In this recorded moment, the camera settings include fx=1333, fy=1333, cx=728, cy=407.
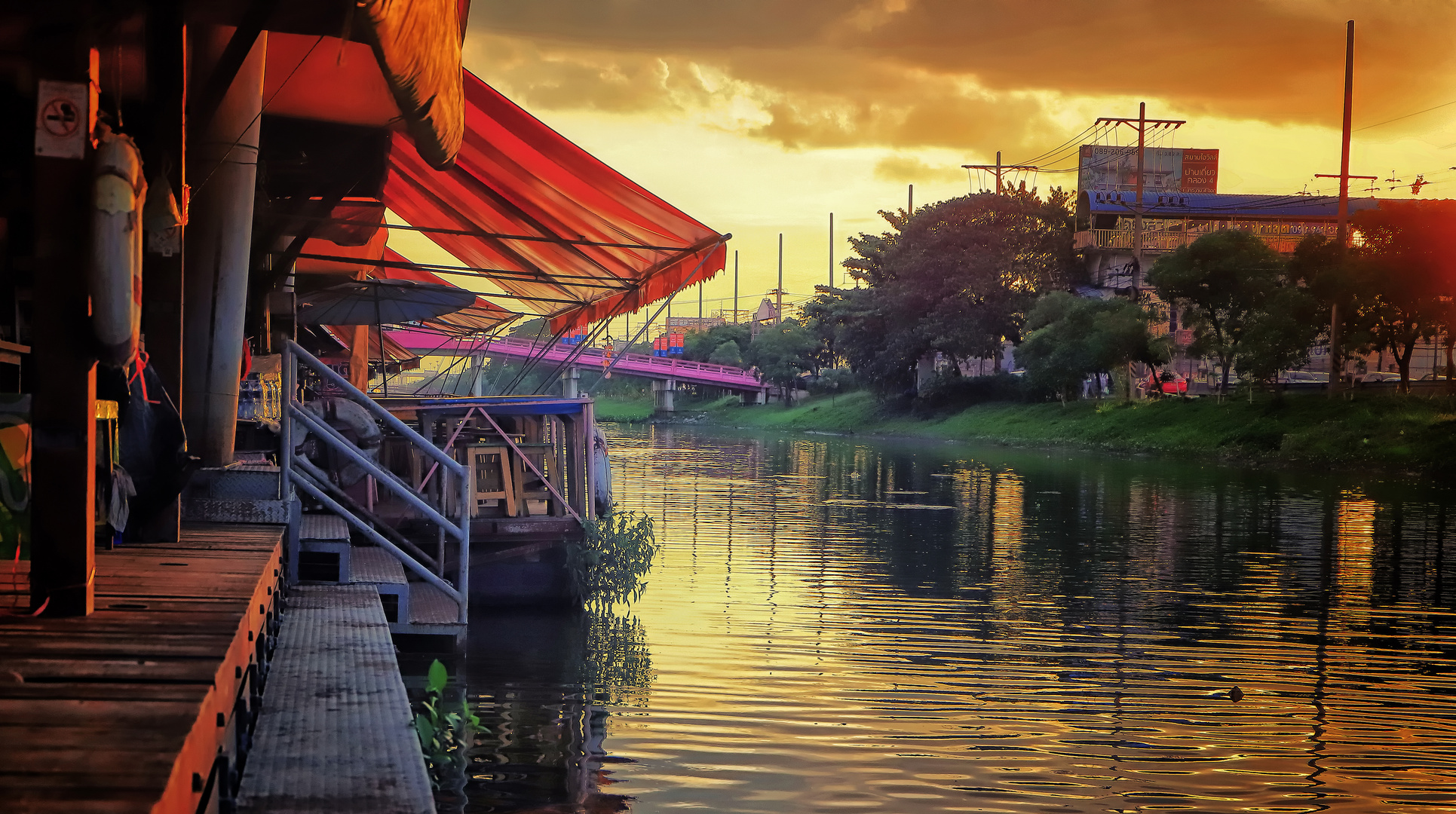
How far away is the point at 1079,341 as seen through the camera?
43.6 meters

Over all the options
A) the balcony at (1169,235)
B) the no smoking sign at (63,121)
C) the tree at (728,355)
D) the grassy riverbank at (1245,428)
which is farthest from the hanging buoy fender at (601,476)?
the tree at (728,355)

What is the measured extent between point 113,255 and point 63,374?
0.38 m

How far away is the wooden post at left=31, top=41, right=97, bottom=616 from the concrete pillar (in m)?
2.92

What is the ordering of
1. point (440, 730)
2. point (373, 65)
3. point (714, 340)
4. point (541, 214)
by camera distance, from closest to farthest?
point (373, 65), point (440, 730), point (541, 214), point (714, 340)

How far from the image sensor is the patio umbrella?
13.1 meters

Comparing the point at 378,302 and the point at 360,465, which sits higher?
the point at 378,302

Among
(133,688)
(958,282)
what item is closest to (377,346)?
(133,688)

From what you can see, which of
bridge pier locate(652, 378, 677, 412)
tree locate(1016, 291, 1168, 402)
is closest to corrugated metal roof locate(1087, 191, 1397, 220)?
tree locate(1016, 291, 1168, 402)

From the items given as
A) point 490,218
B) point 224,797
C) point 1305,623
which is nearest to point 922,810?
point 224,797

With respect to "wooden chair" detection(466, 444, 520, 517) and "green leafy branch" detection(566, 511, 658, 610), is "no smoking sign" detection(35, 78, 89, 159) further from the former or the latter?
"green leafy branch" detection(566, 511, 658, 610)

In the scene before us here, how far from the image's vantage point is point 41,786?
2.29 meters

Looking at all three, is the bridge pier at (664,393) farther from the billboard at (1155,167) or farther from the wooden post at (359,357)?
the wooden post at (359,357)

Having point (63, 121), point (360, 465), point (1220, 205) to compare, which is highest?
point (1220, 205)

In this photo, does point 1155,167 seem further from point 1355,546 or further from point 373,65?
point 373,65
